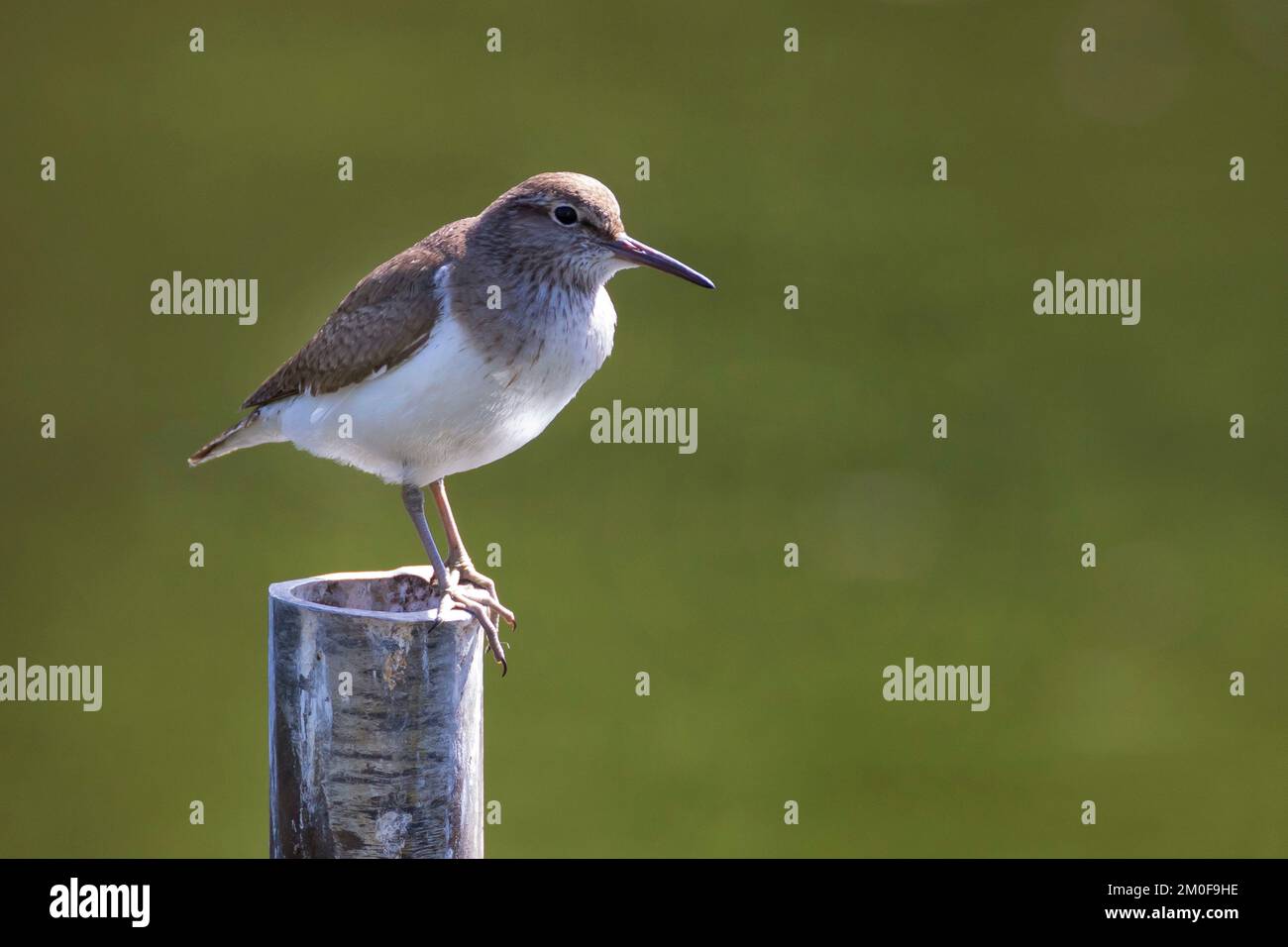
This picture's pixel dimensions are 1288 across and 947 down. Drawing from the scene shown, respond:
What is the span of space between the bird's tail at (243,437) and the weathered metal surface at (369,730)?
6.47 feet

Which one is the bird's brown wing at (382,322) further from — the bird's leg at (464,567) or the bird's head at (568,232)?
the bird's leg at (464,567)

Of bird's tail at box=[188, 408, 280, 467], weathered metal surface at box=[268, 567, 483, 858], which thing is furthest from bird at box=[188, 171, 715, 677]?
weathered metal surface at box=[268, 567, 483, 858]

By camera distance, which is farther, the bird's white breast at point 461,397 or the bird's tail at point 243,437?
the bird's tail at point 243,437

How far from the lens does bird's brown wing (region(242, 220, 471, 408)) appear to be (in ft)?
21.5

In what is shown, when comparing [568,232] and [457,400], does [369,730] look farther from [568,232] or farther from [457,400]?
[568,232]

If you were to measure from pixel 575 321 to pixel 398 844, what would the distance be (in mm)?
2322

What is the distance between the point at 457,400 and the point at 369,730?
1.51 meters

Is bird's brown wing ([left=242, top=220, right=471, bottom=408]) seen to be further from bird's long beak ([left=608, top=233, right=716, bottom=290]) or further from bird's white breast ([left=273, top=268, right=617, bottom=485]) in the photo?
→ bird's long beak ([left=608, top=233, right=716, bottom=290])

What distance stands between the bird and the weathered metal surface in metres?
0.64

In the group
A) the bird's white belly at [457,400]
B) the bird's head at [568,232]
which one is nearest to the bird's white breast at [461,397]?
the bird's white belly at [457,400]

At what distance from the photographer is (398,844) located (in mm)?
5441

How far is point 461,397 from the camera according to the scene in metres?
6.25

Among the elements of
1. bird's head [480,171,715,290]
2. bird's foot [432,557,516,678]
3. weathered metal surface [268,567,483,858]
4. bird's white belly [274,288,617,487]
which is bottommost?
weathered metal surface [268,567,483,858]

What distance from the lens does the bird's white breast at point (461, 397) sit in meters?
6.28
